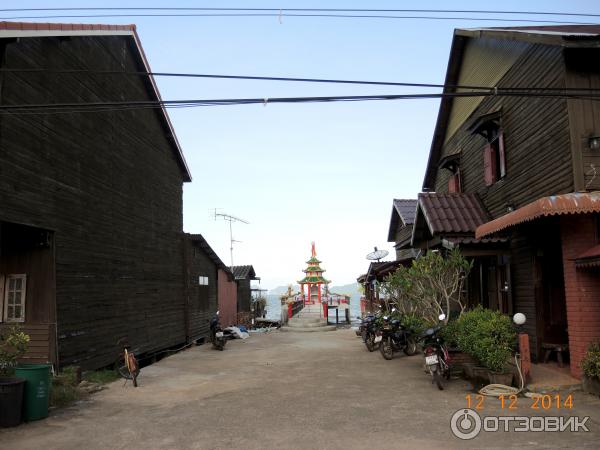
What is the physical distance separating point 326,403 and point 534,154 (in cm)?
748

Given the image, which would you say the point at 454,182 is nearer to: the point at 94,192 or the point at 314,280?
the point at 94,192

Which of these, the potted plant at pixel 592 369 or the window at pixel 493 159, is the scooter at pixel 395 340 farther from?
the potted plant at pixel 592 369

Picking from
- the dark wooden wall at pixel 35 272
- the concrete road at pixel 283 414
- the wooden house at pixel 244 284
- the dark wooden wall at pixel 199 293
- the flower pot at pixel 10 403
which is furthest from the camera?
the wooden house at pixel 244 284

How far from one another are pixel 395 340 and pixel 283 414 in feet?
25.2

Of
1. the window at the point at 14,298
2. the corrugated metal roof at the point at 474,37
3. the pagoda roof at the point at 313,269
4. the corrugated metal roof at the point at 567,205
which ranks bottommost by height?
the window at the point at 14,298

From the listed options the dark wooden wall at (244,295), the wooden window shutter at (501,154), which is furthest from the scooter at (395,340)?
the dark wooden wall at (244,295)

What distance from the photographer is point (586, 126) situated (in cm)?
1020

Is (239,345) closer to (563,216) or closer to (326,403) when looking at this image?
(326,403)

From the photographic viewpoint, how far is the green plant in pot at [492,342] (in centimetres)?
959

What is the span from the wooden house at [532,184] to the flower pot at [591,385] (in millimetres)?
661

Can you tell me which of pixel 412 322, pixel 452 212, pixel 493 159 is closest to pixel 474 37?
pixel 493 159

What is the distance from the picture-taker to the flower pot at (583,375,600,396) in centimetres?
860

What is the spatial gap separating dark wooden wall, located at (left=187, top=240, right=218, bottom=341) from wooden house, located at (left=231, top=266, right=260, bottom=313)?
13436mm

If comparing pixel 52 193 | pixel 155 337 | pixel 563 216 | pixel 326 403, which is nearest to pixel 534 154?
pixel 563 216
